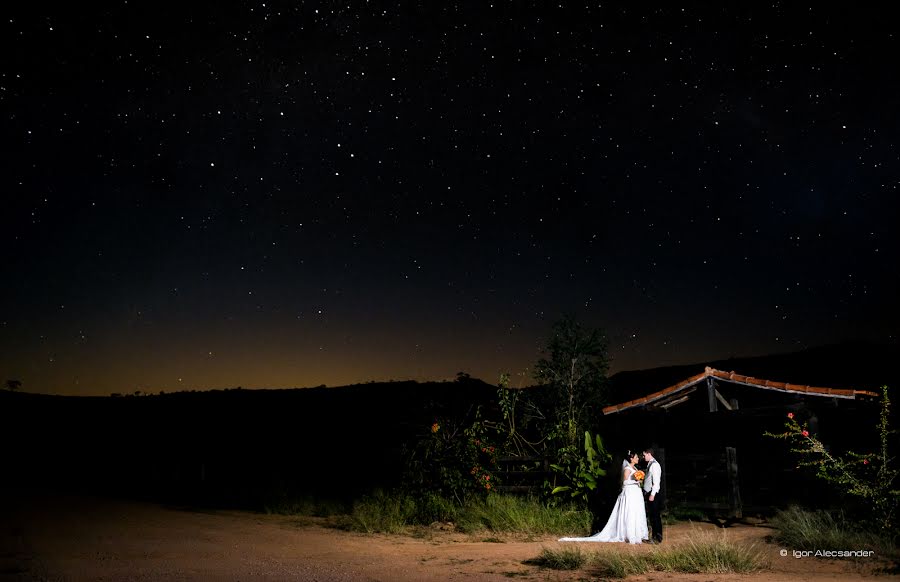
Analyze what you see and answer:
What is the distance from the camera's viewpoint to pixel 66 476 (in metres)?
26.9

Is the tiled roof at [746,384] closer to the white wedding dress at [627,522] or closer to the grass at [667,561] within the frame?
the white wedding dress at [627,522]

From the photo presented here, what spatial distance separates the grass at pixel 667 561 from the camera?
8266mm

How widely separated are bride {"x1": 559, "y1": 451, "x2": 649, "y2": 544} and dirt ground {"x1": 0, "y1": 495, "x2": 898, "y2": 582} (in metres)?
0.51

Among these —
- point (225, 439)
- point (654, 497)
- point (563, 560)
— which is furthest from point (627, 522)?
point (225, 439)

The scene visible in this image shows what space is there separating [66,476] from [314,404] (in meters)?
23.9

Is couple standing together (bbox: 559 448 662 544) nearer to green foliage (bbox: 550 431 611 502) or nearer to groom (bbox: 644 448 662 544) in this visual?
groom (bbox: 644 448 662 544)

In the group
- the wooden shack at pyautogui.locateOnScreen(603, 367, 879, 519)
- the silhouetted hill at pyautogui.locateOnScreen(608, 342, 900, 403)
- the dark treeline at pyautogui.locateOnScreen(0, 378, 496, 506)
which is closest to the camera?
the wooden shack at pyautogui.locateOnScreen(603, 367, 879, 519)

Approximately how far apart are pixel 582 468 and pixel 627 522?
234 cm

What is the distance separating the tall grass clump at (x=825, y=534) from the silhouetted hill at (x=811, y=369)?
27.5 ft

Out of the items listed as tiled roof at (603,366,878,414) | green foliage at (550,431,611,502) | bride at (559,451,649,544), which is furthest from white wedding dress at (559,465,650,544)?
tiled roof at (603,366,878,414)

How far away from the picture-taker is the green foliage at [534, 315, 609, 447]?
52.2 ft

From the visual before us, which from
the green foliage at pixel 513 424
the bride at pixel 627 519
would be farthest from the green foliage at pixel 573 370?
the bride at pixel 627 519

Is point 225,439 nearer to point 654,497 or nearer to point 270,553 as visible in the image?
point 270,553

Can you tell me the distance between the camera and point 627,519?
11344 mm
